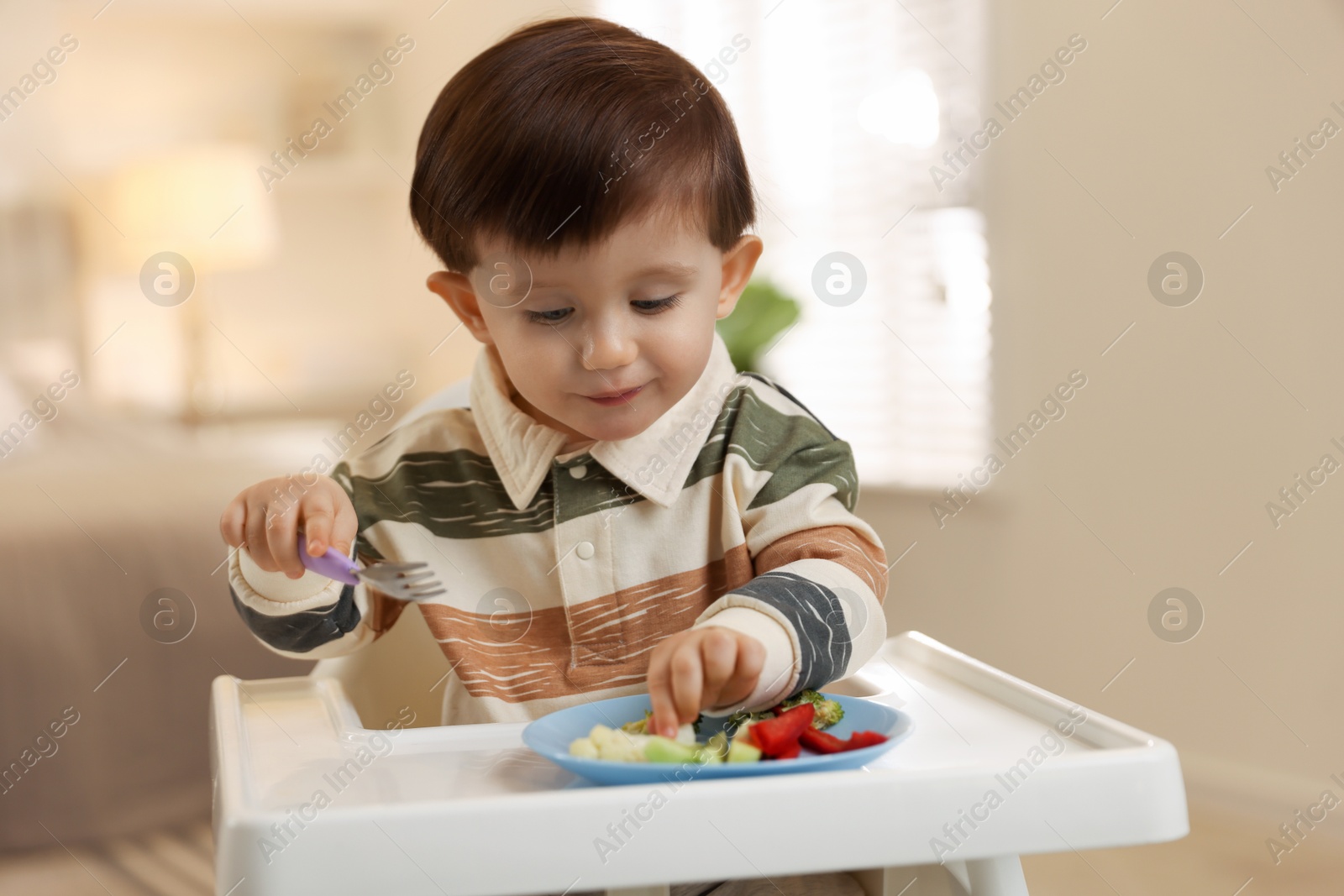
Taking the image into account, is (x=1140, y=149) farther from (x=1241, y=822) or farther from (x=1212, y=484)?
(x=1241, y=822)

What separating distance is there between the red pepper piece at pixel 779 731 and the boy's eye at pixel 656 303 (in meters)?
0.30

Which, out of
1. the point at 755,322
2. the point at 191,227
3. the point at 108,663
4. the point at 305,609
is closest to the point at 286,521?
the point at 305,609

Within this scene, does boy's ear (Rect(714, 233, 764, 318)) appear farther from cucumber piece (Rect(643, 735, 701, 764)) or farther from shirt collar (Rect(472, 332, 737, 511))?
cucumber piece (Rect(643, 735, 701, 764))

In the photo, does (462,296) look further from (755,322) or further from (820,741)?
(755,322)

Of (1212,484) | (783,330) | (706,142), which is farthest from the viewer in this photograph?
(783,330)

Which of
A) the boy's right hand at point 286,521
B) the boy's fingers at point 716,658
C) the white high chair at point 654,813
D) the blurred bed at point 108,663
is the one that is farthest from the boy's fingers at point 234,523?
the blurred bed at point 108,663

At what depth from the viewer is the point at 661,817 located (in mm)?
499

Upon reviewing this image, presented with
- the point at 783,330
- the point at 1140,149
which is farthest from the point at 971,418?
the point at 1140,149

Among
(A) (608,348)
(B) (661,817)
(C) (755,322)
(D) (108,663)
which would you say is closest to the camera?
(B) (661,817)

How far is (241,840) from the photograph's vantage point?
0.48 meters

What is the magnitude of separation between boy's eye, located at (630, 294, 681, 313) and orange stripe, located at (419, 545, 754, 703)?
8.2 inches

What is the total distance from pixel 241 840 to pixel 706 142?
562 millimetres

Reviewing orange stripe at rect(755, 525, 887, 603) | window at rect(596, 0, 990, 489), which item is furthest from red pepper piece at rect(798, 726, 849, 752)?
window at rect(596, 0, 990, 489)

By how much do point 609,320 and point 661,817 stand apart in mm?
359
